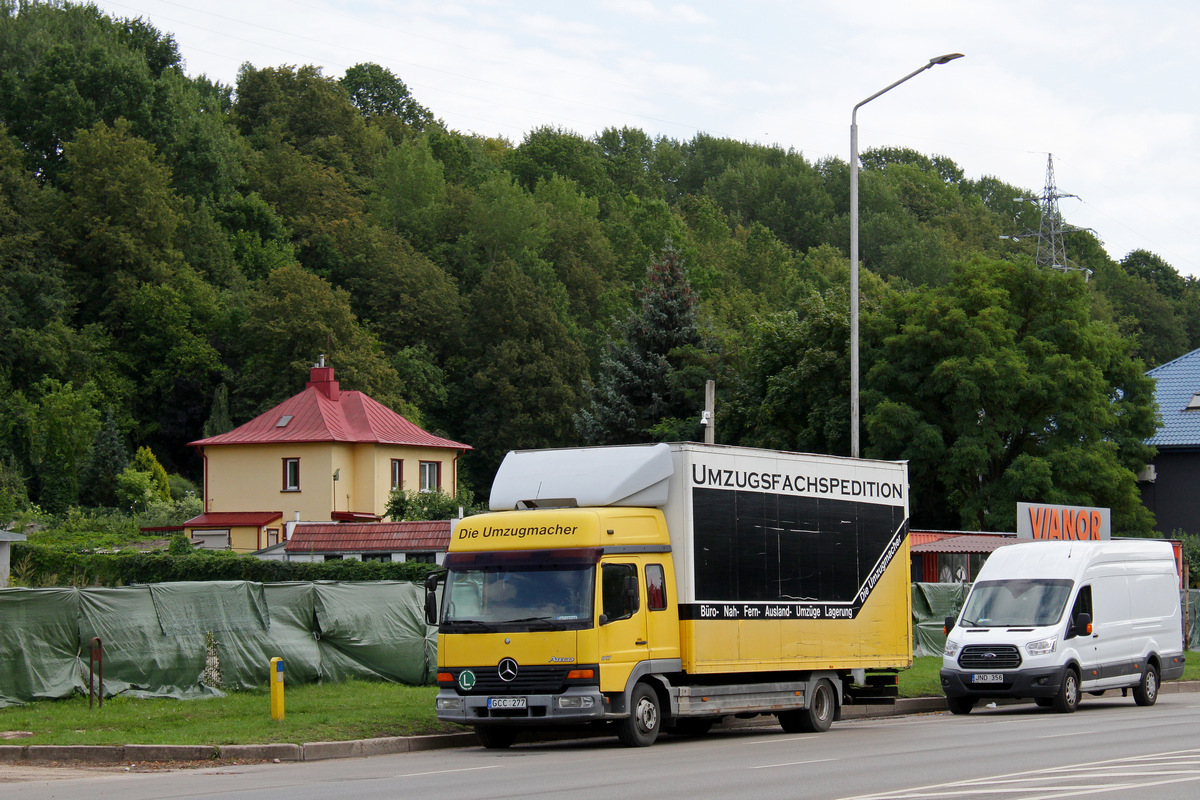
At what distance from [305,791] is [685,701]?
19.5ft

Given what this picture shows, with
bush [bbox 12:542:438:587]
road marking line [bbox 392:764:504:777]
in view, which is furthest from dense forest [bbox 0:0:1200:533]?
road marking line [bbox 392:764:504:777]

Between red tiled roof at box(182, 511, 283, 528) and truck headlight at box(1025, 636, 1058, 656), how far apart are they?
154ft

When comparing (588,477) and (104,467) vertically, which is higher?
(104,467)

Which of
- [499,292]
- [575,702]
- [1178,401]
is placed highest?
[499,292]

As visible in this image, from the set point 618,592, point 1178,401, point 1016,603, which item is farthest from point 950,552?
point 618,592

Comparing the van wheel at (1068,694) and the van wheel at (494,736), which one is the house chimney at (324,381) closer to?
the van wheel at (1068,694)

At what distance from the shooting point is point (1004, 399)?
138ft

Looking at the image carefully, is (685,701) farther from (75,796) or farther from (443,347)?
(443,347)

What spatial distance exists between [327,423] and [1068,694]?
1872 inches

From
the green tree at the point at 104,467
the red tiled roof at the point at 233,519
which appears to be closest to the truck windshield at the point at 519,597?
the red tiled roof at the point at 233,519

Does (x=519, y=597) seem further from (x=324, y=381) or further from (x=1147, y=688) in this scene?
(x=324, y=381)

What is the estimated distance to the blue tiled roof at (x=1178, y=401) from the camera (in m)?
50.5

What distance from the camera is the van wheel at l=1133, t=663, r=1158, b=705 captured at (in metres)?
24.3

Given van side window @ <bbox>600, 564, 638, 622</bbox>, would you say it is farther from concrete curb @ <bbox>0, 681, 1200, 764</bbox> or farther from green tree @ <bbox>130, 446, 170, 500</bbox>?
green tree @ <bbox>130, 446, 170, 500</bbox>
